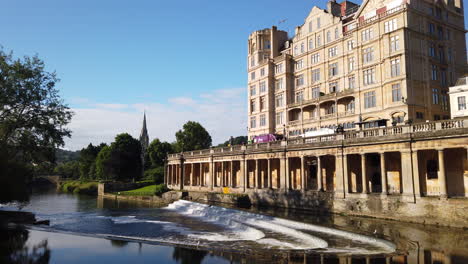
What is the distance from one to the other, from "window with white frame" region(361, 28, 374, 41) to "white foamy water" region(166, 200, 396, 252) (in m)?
32.8

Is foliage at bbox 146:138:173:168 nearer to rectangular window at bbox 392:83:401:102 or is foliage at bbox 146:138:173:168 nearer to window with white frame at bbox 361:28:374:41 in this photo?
window with white frame at bbox 361:28:374:41

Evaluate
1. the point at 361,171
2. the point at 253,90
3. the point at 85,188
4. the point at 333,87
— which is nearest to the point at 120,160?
the point at 85,188

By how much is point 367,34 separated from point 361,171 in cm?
2228

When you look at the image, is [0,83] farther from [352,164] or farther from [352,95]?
[352,95]

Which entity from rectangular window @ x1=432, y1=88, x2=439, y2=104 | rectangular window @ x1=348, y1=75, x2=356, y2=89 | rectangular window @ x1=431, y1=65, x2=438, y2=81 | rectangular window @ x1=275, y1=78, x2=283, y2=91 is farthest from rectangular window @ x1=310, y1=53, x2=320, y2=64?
rectangular window @ x1=432, y1=88, x2=439, y2=104

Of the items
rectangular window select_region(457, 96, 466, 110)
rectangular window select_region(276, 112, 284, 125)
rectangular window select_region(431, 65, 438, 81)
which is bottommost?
rectangular window select_region(457, 96, 466, 110)

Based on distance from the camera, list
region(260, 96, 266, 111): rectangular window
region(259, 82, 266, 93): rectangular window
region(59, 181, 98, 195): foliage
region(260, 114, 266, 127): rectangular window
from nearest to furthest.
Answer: region(260, 114, 266, 127): rectangular window, region(260, 96, 266, 111): rectangular window, region(259, 82, 266, 93): rectangular window, region(59, 181, 98, 195): foliage

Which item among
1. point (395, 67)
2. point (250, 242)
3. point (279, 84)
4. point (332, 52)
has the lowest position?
point (250, 242)

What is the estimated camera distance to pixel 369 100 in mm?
49375

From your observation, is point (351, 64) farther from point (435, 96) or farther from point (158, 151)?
point (158, 151)

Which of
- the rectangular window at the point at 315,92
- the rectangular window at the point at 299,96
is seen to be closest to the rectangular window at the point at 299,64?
the rectangular window at the point at 299,96

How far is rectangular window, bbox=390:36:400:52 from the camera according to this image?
45.3 metres

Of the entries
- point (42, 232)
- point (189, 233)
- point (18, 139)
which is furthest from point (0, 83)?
point (189, 233)

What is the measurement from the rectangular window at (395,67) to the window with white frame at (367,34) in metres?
6.01
